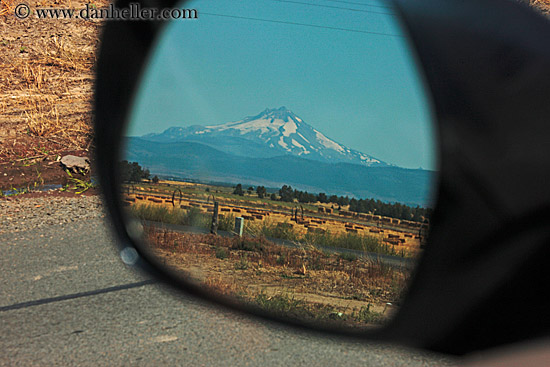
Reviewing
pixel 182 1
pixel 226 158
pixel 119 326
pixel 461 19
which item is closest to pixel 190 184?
pixel 226 158

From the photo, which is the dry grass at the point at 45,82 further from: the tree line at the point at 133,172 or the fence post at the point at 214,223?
the fence post at the point at 214,223

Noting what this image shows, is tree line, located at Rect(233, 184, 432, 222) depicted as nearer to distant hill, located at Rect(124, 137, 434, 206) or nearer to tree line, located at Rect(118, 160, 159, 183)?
distant hill, located at Rect(124, 137, 434, 206)

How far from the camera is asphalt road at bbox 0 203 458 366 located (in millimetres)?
1834

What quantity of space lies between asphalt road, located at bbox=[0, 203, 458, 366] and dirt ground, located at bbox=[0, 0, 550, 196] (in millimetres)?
4304

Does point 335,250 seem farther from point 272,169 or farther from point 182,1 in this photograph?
point 182,1

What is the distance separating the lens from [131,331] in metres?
2.11

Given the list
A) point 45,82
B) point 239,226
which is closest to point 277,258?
point 239,226

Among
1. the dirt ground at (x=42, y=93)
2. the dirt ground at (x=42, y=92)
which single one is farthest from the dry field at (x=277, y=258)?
the dirt ground at (x=42, y=93)

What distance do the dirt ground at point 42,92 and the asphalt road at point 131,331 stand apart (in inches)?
169

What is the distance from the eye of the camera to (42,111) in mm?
10406

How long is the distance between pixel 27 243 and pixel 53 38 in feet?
34.9

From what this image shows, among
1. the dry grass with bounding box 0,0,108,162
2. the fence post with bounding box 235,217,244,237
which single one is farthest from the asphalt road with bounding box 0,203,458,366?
the dry grass with bounding box 0,0,108,162

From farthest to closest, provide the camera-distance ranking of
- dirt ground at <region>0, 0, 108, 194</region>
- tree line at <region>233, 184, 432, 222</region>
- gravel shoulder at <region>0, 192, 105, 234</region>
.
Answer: dirt ground at <region>0, 0, 108, 194</region> < gravel shoulder at <region>0, 192, 105, 234</region> < tree line at <region>233, 184, 432, 222</region>

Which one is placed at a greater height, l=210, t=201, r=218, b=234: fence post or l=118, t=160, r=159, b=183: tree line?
l=118, t=160, r=159, b=183: tree line
